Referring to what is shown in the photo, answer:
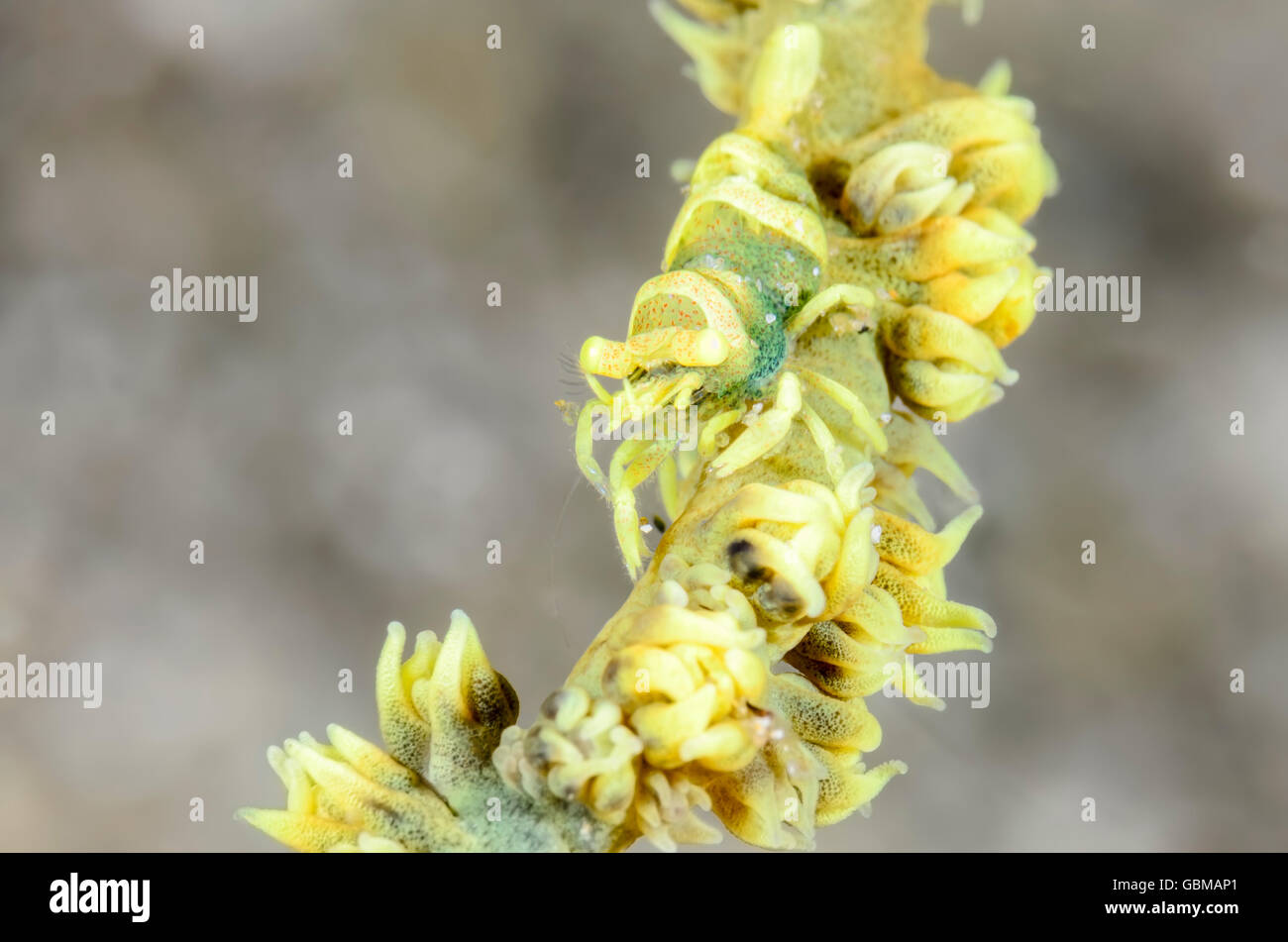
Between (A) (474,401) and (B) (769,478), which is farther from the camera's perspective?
(A) (474,401)

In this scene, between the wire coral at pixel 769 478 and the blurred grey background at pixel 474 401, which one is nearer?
the wire coral at pixel 769 478

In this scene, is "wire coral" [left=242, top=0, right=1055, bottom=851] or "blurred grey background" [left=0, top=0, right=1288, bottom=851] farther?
"blurred grey background" [left=0, top=0, right=1288, bottom=851]

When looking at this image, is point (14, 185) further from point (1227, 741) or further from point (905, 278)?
point (1227, 741)
